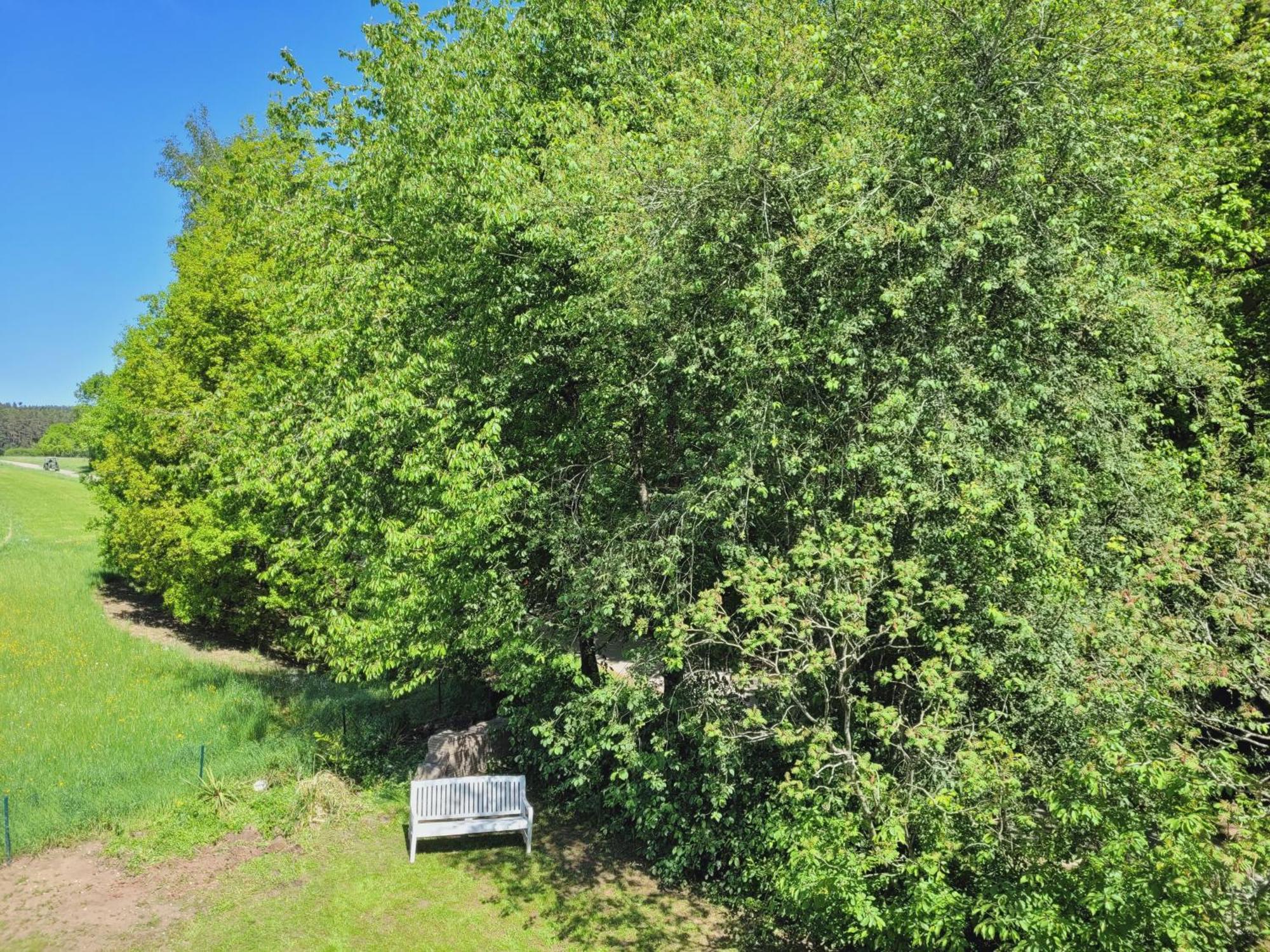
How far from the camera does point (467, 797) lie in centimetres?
936

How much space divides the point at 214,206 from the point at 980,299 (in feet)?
58.6

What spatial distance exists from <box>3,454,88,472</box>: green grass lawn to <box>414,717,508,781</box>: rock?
89.4 meters

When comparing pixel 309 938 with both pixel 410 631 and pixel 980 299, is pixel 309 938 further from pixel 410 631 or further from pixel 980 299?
pixel 980 299

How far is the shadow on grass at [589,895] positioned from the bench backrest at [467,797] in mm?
504

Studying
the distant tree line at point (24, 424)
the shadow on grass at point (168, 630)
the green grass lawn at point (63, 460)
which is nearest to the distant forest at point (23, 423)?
the distant tree line at point (24, 424)

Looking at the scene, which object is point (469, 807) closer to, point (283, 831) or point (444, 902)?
point (444, 902)

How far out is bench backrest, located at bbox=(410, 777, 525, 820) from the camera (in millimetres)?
9203

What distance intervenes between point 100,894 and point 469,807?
12.6ft

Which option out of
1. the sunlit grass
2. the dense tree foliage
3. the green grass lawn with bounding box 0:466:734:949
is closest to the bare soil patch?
the sunlit grass

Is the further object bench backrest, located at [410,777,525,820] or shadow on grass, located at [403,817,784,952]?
bench backrest, located at [410,777,525,820]

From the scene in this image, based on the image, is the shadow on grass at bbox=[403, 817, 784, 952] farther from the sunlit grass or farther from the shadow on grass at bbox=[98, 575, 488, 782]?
the sunlit grass

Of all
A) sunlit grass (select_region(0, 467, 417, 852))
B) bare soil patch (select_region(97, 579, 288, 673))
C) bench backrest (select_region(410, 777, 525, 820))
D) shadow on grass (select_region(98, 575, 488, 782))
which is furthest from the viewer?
bare soil patch (select_region(97, 579, 288, 673))

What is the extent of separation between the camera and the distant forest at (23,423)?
129m

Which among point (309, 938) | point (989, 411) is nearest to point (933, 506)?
point (989, 411)
